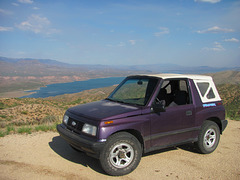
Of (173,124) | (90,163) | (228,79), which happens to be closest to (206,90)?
(173,124)

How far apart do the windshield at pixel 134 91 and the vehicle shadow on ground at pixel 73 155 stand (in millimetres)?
1488

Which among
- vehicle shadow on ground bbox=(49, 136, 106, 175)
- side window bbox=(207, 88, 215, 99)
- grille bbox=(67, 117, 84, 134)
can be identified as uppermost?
side window bbox=(207, 88, 215, 99)

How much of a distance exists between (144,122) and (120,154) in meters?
0.76

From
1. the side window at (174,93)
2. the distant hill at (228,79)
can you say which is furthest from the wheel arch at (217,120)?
the distant hill at (228,79)

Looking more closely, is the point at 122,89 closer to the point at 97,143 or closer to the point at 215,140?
the point at 97,143

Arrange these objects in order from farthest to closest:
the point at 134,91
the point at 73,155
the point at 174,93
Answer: the point at 134,91
the point at 174,93
the point at 73,155

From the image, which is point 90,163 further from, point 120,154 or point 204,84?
point 204,84

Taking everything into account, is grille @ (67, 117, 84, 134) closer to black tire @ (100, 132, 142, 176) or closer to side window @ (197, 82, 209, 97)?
black tire @ (100, 132, 142, 176)

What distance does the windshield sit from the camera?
451 centimetres

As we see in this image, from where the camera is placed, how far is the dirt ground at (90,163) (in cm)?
382

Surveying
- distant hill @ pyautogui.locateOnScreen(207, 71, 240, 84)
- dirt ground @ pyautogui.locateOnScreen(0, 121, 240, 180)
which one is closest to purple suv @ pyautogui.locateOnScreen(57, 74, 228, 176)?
dirt ground @ pyautogui.locateOnScreen(0, 121, 240, 180)

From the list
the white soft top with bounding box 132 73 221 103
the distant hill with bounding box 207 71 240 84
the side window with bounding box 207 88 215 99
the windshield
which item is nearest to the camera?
the windshield

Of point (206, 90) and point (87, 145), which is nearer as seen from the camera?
point (87, 145)

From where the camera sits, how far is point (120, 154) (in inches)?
149
